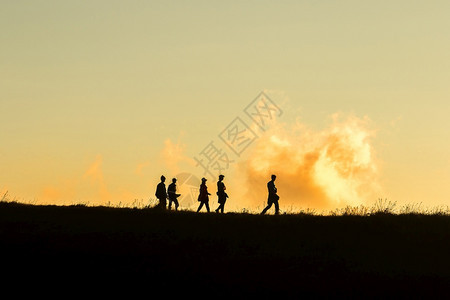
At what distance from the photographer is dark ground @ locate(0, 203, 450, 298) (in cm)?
2309

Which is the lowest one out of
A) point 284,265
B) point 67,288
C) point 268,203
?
point 67,288

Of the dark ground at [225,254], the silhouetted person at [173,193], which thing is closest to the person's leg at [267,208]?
the dark ground at [225,254]

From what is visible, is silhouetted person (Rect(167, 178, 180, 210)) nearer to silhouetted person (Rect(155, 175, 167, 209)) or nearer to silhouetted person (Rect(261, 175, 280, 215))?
silhouetted person (Rect(155, 175, 167, 209))

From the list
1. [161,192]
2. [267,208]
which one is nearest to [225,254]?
[267,208]

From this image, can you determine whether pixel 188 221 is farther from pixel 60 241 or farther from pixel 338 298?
pixel 338 298

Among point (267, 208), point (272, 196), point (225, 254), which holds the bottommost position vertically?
point (225, 254)

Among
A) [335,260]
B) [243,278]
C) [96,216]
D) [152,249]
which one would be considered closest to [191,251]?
[152,249]

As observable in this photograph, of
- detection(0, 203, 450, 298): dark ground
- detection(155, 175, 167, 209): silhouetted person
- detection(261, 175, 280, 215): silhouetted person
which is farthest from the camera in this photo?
detection(155, 175, 167, 209): silhouetted person

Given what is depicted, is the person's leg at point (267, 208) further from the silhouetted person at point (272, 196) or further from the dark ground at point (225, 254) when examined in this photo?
the dark ground at point (225, 254)

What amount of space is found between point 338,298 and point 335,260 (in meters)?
4.02

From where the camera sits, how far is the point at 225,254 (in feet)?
86.7

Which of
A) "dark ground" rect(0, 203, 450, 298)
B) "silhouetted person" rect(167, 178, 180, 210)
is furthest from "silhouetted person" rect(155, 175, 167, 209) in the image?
"dark ground" rect(0, 203, 450, 298)

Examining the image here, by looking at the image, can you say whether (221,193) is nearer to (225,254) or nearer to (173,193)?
(173,193)

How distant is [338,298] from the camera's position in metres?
22.2
